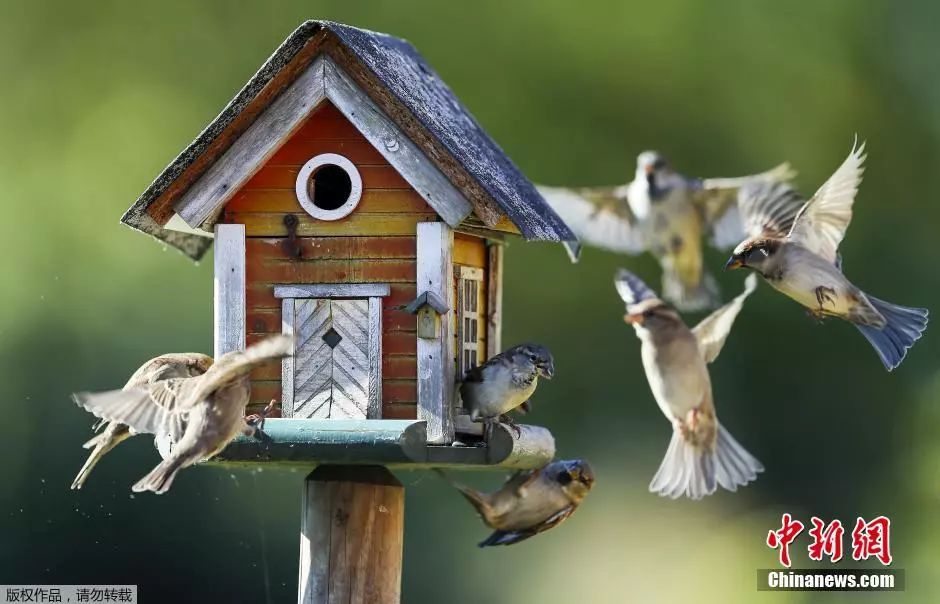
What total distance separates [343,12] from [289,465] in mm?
11704

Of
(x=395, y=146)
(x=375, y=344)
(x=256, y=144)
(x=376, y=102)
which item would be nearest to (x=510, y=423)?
(x=375, y=344)

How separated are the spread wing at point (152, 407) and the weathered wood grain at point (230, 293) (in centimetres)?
28

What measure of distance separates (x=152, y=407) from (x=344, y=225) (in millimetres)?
1284

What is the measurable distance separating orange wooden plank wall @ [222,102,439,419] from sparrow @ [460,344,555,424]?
1.07 ft

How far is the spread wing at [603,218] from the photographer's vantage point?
13828mm

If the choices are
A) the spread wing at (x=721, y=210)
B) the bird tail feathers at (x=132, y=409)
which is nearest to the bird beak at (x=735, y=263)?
the spread wing at (x=721, y=210)

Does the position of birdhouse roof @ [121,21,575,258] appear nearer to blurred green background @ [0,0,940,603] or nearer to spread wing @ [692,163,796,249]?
spread wing @ [692,163,796,249]

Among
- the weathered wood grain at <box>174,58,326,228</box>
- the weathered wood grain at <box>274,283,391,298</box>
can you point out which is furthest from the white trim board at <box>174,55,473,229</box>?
the weathered wood grain at <box>274,283,391,298</box>

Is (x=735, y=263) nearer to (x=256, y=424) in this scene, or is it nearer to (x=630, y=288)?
(x=630, y=288)

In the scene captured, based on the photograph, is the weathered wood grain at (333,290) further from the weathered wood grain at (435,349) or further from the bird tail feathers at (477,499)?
the bird tail feathers at (477,499)

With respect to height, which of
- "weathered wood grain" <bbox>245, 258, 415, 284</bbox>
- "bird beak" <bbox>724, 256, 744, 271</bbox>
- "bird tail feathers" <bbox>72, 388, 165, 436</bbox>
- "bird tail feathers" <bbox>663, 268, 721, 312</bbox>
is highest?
"bird tail feathers" <bbox>663, 268, 721, 312</bbox>

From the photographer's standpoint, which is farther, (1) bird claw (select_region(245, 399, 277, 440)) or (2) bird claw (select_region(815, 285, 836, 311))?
(2) bird claw (select_region(815, 285, 836, 311))

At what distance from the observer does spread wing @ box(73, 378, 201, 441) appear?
982 centimetres

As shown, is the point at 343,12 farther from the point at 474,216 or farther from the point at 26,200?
A: the point at 474,216
